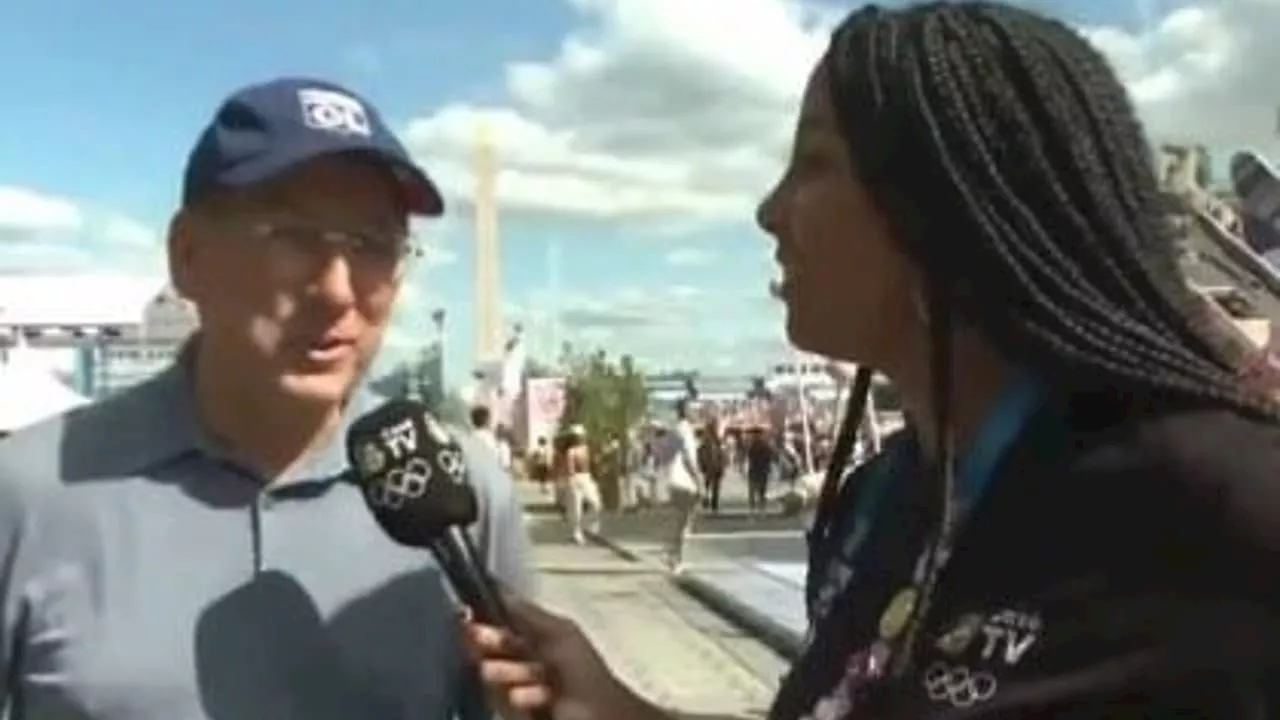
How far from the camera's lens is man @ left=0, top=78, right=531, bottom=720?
2504 millimetres

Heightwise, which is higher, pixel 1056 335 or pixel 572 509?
pixel 1056 335

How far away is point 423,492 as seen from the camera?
2.42 meters

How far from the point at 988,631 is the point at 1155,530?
0.48 feet

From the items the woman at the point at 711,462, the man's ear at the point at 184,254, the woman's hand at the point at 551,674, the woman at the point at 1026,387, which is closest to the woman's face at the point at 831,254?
the woman at the point at 1026,387

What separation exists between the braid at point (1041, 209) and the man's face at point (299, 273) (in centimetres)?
86

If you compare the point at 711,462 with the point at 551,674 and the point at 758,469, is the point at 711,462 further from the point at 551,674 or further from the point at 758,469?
the point at 551,674

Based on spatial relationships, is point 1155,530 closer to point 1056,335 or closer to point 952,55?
point 1056,335

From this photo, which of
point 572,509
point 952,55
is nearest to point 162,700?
point 952,55

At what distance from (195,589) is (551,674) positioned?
1.60ft

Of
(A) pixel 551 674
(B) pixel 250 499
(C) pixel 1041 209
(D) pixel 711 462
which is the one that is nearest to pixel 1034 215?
(C) pixel 1041 209

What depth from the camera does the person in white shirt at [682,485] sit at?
918 inches

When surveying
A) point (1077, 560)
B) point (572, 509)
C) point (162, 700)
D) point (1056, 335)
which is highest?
point (1056, 335)

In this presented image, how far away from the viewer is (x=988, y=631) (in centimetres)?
176

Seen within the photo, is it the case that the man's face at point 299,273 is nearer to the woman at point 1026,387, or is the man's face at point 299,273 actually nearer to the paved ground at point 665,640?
the woman at point 1026,387
